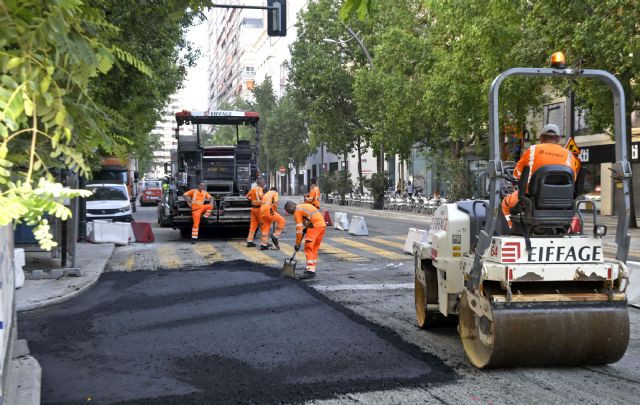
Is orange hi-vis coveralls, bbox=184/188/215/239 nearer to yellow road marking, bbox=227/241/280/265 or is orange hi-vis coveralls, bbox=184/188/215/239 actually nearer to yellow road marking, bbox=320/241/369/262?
yellow road marking, bbox=227/241/280/265

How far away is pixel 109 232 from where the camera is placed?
1659 centimetres

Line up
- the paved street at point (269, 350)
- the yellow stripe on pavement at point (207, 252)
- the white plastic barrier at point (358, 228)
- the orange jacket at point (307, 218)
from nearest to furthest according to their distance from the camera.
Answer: the paved street at point (269, 350) → the orange jacket at point (307, 218) → the yellow stripe on pavement at point (207, 252) → the white plastic barrier at point (358, 228)

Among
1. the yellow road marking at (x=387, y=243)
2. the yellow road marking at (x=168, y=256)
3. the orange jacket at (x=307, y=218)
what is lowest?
the yellow road marking at (x=168, y=256)

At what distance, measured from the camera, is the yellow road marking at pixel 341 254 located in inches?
517

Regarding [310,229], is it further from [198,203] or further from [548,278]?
[198,203]

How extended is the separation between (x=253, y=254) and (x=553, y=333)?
9.84 m

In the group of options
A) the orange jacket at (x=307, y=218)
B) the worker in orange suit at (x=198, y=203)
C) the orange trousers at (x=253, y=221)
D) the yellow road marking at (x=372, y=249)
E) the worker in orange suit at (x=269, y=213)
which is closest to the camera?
the orange jacket at (x=307, y=218)

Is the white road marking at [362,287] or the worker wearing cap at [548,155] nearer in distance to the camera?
the worker wearing cap at [548,155]

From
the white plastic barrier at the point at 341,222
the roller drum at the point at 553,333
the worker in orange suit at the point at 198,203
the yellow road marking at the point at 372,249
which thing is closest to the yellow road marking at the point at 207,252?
the worker in orange suit at the point at 198,203

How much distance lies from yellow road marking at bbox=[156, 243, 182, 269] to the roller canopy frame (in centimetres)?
832

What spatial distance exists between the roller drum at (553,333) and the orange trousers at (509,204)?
2.80 feet

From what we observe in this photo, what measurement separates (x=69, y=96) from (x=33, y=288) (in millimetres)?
7892

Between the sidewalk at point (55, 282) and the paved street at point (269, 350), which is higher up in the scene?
the sidewalk at point (55, 282)

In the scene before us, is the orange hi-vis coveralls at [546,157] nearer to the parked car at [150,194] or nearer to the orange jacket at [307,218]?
the orange jacket at [307,218]
